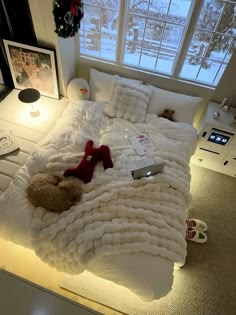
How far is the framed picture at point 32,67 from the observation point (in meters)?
2.34

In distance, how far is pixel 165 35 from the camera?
7.37 feet

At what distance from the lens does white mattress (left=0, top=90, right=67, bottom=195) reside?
2006 mm

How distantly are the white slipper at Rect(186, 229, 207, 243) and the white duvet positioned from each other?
1.35 feet

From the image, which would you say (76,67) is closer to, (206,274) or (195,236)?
(195,236)

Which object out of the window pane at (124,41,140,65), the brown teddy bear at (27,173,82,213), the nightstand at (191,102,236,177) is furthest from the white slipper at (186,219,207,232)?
the window pane at (124,41,140,65)

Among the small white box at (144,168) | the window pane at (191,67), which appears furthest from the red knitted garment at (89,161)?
the window pane at (191,67)

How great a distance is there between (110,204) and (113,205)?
0.02 m

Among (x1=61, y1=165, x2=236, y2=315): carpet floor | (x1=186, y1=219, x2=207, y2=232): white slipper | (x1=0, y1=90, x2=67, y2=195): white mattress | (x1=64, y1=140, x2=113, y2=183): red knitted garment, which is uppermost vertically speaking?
(x1=64, y1=140, x2=113, y2=183): red knitted garment

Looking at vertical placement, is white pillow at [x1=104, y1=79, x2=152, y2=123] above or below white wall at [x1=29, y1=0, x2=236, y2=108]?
below

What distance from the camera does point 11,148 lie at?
210cm

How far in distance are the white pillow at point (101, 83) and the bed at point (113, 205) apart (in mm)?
175

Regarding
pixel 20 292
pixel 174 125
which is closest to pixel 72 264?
pixel 20 292

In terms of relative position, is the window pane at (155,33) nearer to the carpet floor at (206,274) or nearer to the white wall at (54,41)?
the white wall at (54,41)

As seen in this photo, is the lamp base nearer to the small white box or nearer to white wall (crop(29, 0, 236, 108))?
white wall (crop(29, 0, 236, 108))
